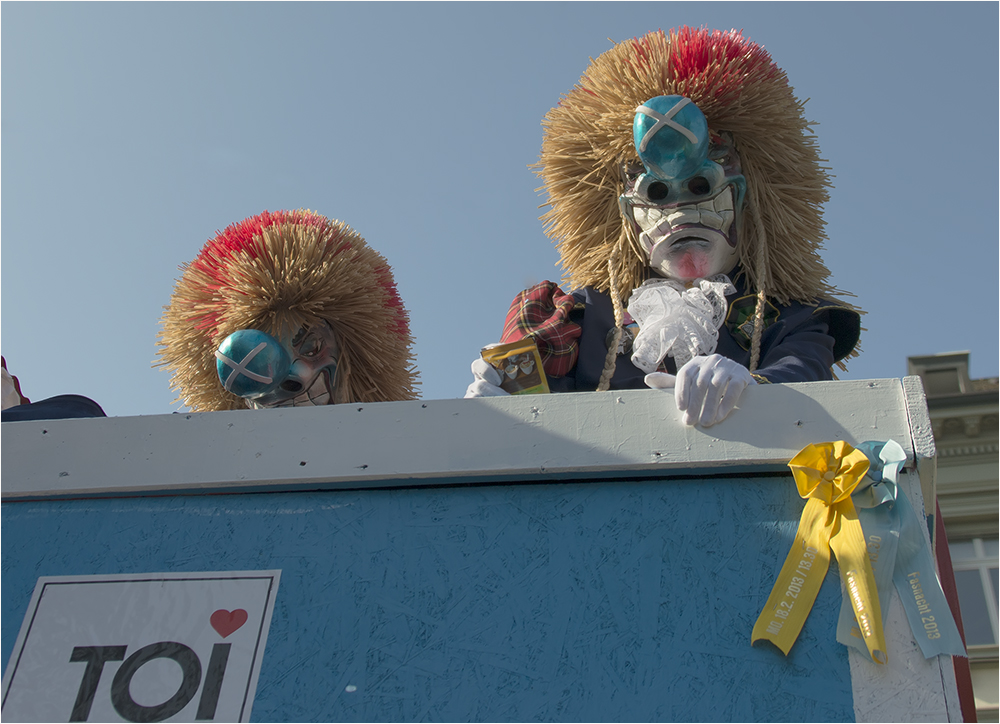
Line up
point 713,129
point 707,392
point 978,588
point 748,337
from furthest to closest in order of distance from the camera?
point 978,588, point 713,129, point 748,337, point 707,392

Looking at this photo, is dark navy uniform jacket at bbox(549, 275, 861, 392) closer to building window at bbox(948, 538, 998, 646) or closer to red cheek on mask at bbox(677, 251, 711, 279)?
red cheek on mask at bbox(677, 251, 711, 279)

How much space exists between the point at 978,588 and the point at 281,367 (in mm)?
6120

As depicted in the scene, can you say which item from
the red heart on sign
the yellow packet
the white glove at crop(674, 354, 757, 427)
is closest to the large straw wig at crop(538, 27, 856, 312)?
the yellow packet

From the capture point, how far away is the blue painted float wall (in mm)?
1512

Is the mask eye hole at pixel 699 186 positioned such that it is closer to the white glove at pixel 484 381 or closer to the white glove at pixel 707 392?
the white glove at pixel 484 381

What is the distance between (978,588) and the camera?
726 cm

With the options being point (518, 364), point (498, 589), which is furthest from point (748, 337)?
point (498, 589)

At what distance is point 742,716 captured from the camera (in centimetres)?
147

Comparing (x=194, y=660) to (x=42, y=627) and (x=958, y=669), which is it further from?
(x=958, y=669)

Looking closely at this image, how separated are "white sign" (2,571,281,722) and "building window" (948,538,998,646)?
21.8ft

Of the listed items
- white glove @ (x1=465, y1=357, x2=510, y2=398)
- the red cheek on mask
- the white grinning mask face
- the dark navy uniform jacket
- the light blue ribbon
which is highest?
the white grinning mask face

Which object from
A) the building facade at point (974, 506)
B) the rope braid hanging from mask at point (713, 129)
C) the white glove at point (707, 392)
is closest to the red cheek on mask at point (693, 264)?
the rope braid hanging from mask at point (713, 129)

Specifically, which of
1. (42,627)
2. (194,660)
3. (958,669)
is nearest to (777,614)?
(958,669)

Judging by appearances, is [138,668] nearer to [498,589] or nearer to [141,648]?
[141,648]
